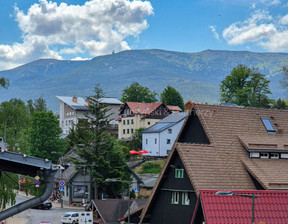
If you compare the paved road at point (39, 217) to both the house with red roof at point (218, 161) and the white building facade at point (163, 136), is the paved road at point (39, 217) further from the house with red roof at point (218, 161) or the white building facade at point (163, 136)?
the white building facade at point (163, 136)

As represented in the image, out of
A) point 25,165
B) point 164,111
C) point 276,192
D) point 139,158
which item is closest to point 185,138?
point 276,192

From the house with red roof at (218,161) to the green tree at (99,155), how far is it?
33173mm

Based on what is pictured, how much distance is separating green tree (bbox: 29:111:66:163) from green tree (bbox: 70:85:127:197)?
21029mm

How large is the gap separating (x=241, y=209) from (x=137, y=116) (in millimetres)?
98104

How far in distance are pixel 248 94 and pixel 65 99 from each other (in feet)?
221

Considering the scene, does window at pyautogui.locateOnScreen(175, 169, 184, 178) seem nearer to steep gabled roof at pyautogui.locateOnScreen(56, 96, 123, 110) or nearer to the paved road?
the paved road

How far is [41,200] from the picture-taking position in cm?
1606

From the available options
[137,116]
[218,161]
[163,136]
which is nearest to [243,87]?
[163,136]

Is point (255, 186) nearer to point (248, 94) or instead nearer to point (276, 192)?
point (276, 192)

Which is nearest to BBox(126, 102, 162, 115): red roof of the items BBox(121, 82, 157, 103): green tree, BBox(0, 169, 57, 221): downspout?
BBox(121, 82, 157, 103): green tree

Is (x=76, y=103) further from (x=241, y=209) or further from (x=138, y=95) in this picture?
(x=241, y=209)

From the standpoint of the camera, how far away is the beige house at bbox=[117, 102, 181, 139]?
134 m

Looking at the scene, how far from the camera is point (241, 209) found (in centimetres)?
3553

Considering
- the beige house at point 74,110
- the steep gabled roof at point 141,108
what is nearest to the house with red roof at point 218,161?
the steep gabled roof at point 141,108
